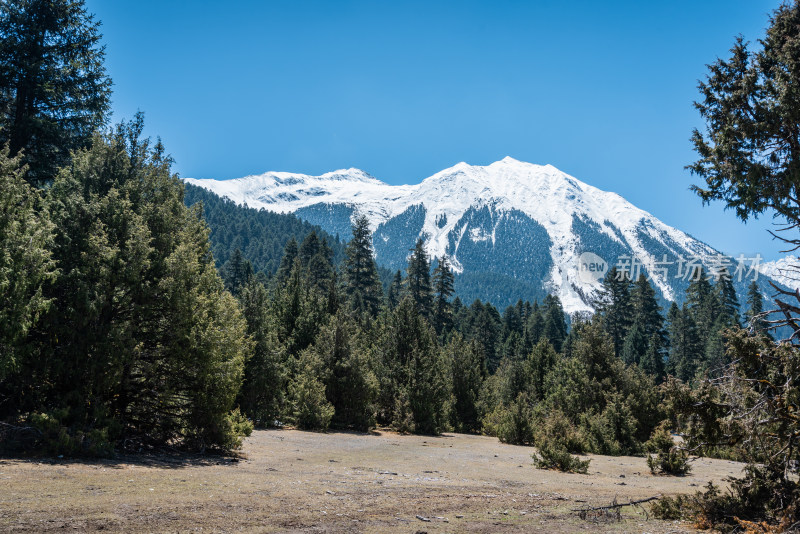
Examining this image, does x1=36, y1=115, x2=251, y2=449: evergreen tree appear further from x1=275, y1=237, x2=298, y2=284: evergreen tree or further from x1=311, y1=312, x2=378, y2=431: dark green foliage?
x1=275, y1=237, x2=298, y2=284: evergreen tree

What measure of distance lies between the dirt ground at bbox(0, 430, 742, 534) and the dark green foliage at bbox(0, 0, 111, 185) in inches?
600

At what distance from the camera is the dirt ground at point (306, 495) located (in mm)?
6328

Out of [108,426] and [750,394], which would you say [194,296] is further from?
[750,394]

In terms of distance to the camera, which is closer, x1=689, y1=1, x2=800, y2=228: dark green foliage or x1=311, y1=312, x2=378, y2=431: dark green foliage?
x1=689, y1=1, x2=800, y2=228: dark green foliage

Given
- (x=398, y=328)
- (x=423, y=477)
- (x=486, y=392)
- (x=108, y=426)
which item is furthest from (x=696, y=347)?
(x=108, y=426)

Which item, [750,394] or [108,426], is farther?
[108,426]

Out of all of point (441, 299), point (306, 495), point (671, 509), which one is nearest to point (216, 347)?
point (306, 495)

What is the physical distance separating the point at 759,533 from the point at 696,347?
73675 mm

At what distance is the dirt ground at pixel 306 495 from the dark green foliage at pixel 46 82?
15.3 meters

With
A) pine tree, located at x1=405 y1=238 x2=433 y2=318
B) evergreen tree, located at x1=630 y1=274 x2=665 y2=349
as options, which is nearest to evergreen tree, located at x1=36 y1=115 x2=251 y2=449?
pine tree, located at x1=405 y1=238 x2=433 y2=318

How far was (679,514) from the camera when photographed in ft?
26.1

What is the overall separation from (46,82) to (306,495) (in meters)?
20.5

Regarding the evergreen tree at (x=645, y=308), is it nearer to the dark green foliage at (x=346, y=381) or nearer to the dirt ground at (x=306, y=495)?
the dark green foliage at (x=346, y=381)

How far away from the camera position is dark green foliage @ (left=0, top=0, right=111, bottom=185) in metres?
19.8
